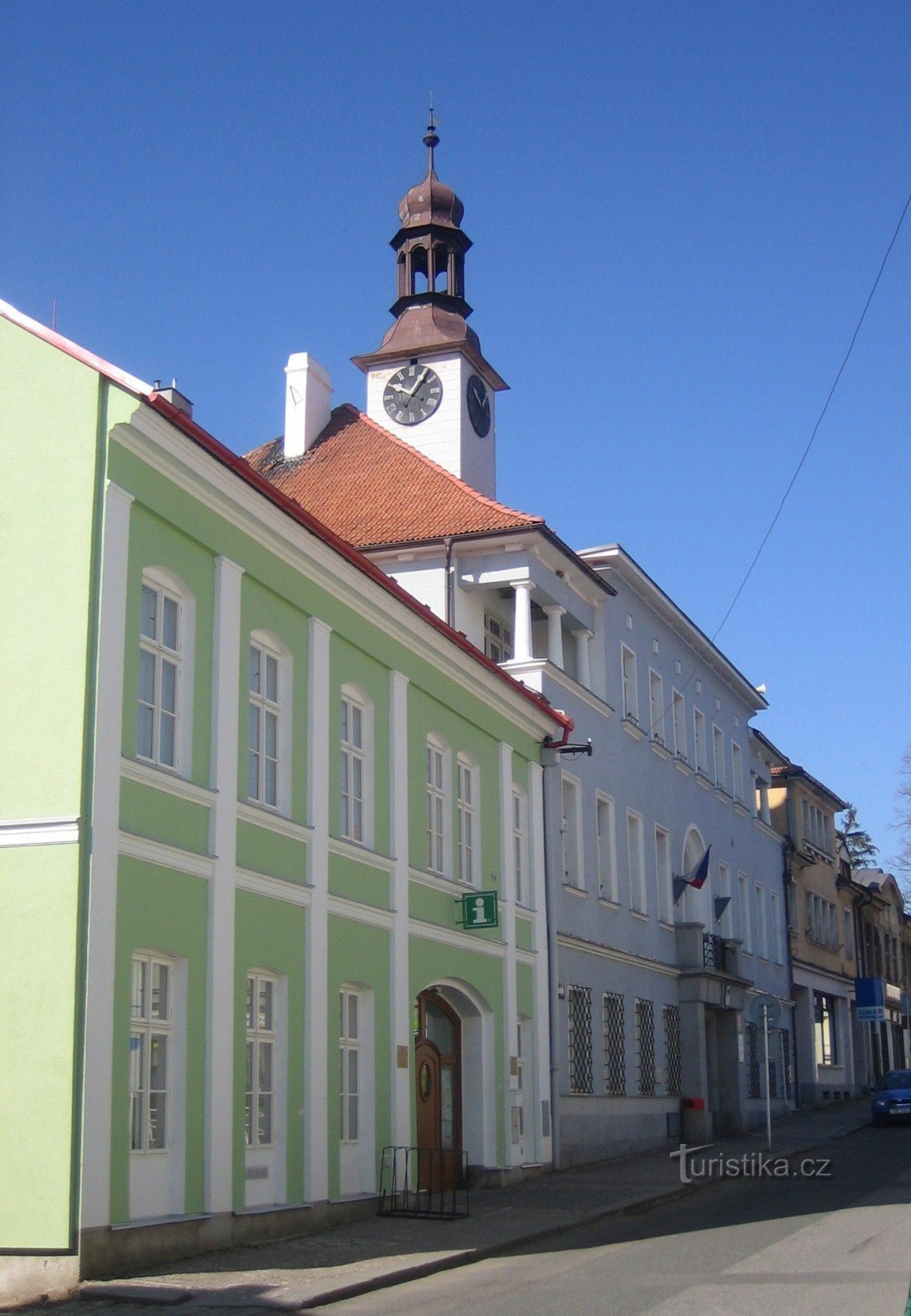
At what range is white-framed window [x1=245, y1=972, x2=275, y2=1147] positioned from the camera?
1584 cm

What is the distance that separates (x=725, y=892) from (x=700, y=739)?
160 inches

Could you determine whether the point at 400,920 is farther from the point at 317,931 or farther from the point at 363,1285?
the point at 363,1285

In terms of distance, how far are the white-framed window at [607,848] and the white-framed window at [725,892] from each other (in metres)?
9.07

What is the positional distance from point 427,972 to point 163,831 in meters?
6.98

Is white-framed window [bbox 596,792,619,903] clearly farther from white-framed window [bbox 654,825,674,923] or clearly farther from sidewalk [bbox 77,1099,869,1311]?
sidewalk [bbox 77,1099,869,1311]

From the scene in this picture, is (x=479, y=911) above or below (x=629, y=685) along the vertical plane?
below

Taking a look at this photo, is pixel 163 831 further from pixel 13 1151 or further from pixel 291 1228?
pixel 291 1228

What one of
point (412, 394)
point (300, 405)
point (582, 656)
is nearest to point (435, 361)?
point (412, 394)

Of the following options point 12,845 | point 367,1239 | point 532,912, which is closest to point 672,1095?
point 532,912

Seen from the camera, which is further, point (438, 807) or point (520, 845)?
point (520, 845)

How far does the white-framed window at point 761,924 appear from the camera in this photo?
4303 cm

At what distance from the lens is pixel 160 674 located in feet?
48.8

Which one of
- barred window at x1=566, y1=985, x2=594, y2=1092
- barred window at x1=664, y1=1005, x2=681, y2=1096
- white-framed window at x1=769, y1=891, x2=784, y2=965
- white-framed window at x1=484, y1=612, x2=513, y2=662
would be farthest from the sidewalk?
white-framed window at x1=769, y1=891, x2=784, y2=965

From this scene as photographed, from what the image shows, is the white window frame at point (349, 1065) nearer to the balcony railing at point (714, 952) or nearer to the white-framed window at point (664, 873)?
the white-framed window at point (664, 873)
